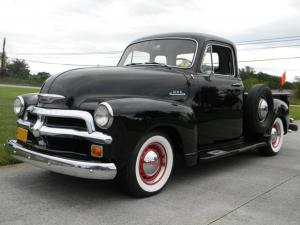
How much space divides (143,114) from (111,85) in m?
0.53

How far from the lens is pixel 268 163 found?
6.18 m

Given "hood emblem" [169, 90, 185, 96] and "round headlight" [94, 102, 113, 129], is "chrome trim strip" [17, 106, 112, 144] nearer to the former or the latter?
"round headlight" [94, 102, 113, 129]

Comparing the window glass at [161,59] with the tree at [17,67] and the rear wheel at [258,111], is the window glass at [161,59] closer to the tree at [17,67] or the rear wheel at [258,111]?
the rear wheel at [258,111]

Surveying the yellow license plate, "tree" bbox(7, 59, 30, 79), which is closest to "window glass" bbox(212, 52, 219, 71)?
the yellow license plate

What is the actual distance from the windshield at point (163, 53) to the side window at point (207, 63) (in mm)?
190

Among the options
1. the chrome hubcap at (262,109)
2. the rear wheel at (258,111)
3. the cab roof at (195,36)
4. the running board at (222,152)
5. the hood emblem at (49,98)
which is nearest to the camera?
the hood emblem at (49,98)

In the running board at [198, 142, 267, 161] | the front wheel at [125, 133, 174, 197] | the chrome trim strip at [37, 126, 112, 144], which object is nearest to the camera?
the chrome trim strip at [37, 126, 112, 144]

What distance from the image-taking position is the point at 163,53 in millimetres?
5328

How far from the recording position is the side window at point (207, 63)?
5180 millimetres

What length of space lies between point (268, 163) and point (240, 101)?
47.7 inches

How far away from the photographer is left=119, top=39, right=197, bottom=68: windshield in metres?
5.14

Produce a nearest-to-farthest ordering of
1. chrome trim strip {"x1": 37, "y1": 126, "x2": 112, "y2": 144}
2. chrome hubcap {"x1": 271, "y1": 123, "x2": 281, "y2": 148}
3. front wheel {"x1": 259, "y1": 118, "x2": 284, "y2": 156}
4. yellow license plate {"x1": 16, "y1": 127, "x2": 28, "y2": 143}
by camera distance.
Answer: chrome trim strip {"x1": 37, "y1": 126, "x2": 112, "y2": 144}, yellow license plate {"x1": 16, "y1": 127, "x2": 28, "y2": 143}, front wheel {"x1": 259, "y1": 118, "x2": 284, "y2": 156}, chrome hubcap {"x1": 271, "y1": 123, "x2": 281, "y2": 148}

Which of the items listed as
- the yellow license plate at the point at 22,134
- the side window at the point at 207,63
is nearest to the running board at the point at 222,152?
the side window at the point at 207,63

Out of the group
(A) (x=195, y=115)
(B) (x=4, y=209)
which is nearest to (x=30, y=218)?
(B) (x=4, y=209)
